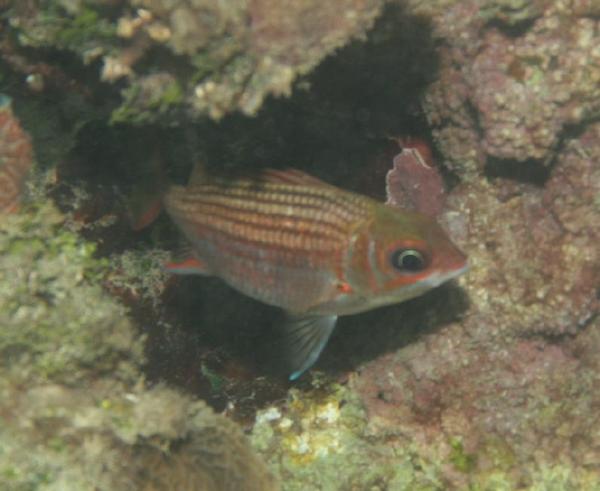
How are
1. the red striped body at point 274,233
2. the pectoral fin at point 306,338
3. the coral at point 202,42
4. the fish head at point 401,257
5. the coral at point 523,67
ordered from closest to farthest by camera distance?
the coral at point 202,42 → the fish head at point 401,257 → the red striped body at point 274,233 → the coral at point 523,67 → the pectoral fin at point 306,338

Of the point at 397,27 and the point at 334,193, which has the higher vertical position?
the point at 397,27

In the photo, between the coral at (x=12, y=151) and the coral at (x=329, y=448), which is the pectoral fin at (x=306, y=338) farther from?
the coral at (x=12, y=151)

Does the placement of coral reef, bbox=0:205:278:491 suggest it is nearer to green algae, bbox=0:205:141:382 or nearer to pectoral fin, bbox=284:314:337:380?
green algae, bbox=0:205:141:382

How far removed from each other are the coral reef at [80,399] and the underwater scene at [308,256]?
0.01 meters

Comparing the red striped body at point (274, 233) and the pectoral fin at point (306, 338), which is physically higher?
the red striped body at point (274, 233)

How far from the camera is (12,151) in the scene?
4.16 meters

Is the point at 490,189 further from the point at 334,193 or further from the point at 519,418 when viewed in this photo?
the point at 519,418

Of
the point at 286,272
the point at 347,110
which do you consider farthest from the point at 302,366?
the point at 347,110

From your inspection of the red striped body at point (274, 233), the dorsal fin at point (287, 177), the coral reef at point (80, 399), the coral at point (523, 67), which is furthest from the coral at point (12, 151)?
the coral at point (523, 67)

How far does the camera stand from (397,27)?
3893mm

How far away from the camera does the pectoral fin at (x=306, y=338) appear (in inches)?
160

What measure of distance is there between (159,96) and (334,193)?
3.82 feet

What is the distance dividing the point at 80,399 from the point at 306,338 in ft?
4.75

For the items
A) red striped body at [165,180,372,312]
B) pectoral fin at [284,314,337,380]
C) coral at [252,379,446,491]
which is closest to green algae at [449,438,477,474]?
coral at [252,379,446,491]
